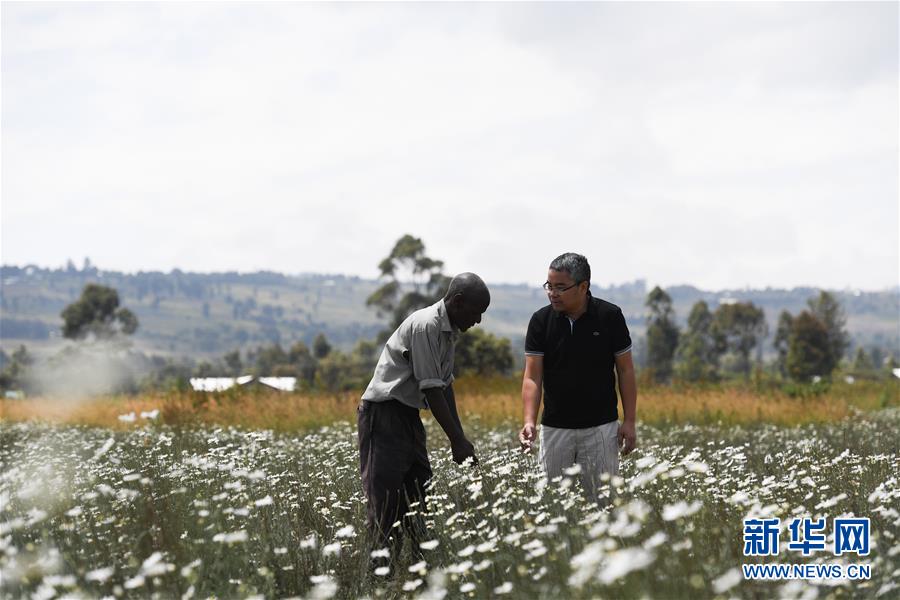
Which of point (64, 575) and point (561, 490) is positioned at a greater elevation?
point (561, 490)

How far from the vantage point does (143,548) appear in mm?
4961

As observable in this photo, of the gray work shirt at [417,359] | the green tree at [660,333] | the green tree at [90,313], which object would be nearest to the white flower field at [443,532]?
the gray work shirt at [417,359]

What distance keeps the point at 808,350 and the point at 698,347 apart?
145 feet

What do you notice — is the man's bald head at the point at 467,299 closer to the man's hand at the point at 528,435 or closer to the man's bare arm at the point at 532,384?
the man's bare arm at the point at 532,384

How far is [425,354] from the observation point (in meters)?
5.57

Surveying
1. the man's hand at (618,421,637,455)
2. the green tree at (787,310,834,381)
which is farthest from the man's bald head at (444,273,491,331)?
the green tree at (787,310,834,381)

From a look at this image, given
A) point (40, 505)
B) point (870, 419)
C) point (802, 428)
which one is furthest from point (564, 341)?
point (870, 419)

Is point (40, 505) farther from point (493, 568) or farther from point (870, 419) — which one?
point (870, 419)

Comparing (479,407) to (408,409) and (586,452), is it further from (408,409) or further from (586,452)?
(408,409)

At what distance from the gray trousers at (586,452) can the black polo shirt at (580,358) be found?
5 centimetres

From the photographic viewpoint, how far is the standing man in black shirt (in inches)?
234

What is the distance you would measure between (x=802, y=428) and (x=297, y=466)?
968cm

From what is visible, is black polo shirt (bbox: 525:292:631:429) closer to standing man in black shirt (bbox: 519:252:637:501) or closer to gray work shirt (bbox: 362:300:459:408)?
standing man in black shirt (bbox: 519:252:637:501)

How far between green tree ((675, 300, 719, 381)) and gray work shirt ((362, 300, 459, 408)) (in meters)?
107
